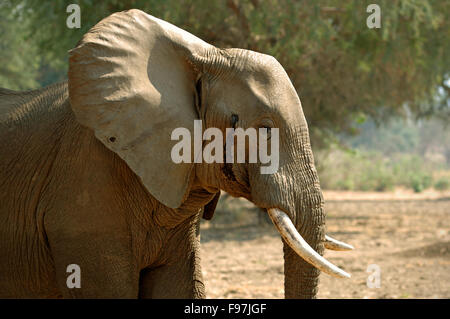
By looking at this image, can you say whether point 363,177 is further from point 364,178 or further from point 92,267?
point 92,267

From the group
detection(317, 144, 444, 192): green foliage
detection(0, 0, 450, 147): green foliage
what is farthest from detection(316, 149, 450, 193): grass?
detection(0, 0, 450, 147): green foliage

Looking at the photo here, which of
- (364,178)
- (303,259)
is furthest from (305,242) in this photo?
(364,178)

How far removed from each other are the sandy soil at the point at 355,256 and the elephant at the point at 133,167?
12.8ft

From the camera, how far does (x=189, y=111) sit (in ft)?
13.1

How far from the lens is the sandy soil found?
8.25m

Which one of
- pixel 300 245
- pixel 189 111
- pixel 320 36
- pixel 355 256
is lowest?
pixel 355 256

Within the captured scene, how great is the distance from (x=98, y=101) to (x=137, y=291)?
1.15 metres

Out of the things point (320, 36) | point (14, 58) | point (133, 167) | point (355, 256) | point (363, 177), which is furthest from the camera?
point (363, 177)

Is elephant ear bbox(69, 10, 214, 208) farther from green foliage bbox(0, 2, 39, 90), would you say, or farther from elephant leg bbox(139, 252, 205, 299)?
green foliage bbox(0, 2, 39, 90)

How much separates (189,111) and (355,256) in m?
7.54

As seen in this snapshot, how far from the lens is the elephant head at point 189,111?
3.80m
